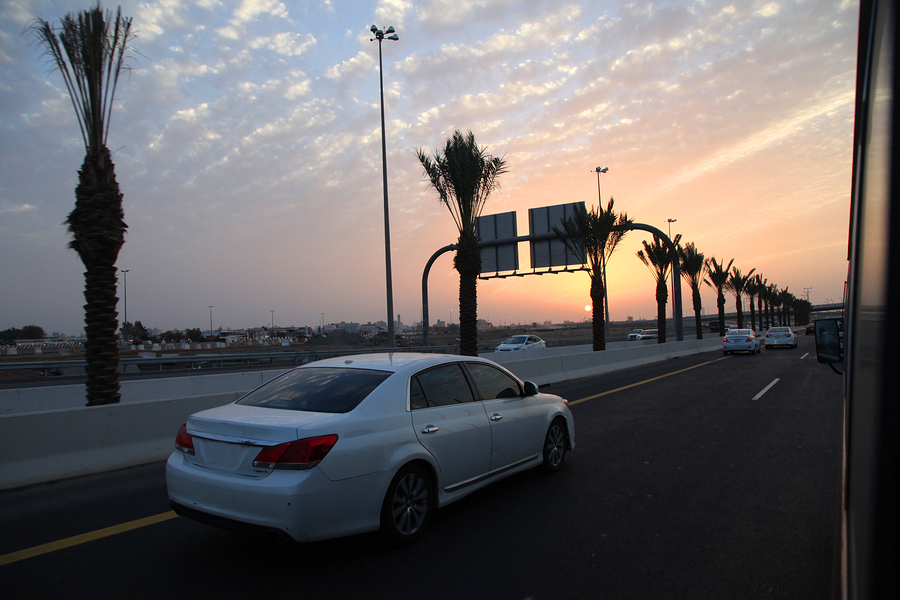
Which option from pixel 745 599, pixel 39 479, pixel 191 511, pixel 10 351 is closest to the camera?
pixel 745 599

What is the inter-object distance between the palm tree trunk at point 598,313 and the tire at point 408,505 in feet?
75.8

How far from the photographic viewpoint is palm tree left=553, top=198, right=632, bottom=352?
92.8 ft

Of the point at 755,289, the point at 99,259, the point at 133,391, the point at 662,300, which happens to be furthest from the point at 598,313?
the point at 755,289

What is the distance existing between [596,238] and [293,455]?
1041 inches

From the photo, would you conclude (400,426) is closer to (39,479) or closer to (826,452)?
(39,479)

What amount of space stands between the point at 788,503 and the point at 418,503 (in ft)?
11.6

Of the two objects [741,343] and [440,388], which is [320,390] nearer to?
[440,388]

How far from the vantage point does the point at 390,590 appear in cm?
376

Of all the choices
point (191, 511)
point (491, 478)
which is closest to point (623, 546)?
point (491, 478)

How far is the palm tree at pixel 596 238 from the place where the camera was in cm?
2828

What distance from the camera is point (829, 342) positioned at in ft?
15.0

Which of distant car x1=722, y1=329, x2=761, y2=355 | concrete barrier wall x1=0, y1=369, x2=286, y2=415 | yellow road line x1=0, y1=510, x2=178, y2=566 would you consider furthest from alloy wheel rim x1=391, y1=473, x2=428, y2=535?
distant car x1=722, y1=329, x2=761, y2=355

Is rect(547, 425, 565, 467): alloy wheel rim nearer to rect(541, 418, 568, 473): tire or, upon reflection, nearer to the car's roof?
rect(541, 418, 568, 473): tire

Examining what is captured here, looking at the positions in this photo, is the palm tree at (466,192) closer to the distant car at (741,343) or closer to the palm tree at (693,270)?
the distant car at (741,343)
